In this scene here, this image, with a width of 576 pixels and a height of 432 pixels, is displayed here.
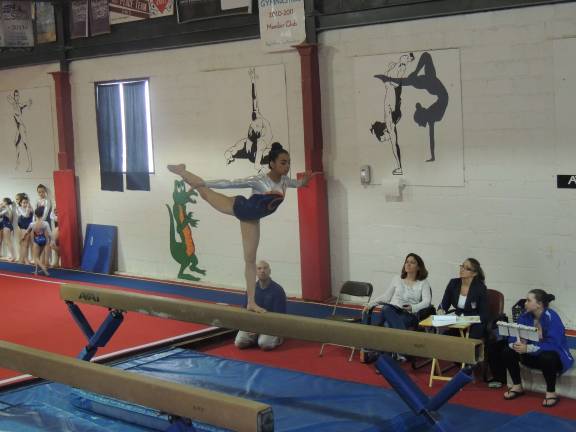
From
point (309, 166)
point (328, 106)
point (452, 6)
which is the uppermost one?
point (452, 6)

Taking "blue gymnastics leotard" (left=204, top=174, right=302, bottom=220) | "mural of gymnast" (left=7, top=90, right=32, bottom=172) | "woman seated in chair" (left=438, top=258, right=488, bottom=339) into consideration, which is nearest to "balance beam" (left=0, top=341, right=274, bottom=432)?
"blue gymnastics leotard" (left=204, top=174, right=302, bottom=220)

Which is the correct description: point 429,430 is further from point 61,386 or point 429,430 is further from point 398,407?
point 61,386

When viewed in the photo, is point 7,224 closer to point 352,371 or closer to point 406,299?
point 352,371

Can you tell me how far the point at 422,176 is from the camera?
9.86 meters

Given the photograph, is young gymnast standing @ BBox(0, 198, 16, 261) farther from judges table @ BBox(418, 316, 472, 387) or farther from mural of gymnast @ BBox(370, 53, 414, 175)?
judges table @ BBox(418, 316, 472, 387)

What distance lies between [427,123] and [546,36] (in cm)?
175

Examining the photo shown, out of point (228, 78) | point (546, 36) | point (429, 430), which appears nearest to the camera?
point (429, 430)

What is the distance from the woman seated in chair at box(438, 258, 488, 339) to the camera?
7.81 metres

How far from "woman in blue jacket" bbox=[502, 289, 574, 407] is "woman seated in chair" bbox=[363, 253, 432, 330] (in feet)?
3.90

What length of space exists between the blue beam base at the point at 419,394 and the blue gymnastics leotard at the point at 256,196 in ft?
4.85

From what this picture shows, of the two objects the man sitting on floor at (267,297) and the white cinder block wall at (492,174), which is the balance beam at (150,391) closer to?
the man sitting on floor at (267,297)

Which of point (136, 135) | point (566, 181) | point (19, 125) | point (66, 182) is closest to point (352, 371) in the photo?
point (566, 181)

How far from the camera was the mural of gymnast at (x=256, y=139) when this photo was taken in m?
11.4

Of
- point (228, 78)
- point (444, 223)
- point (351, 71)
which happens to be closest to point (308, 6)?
point (351, 71)
